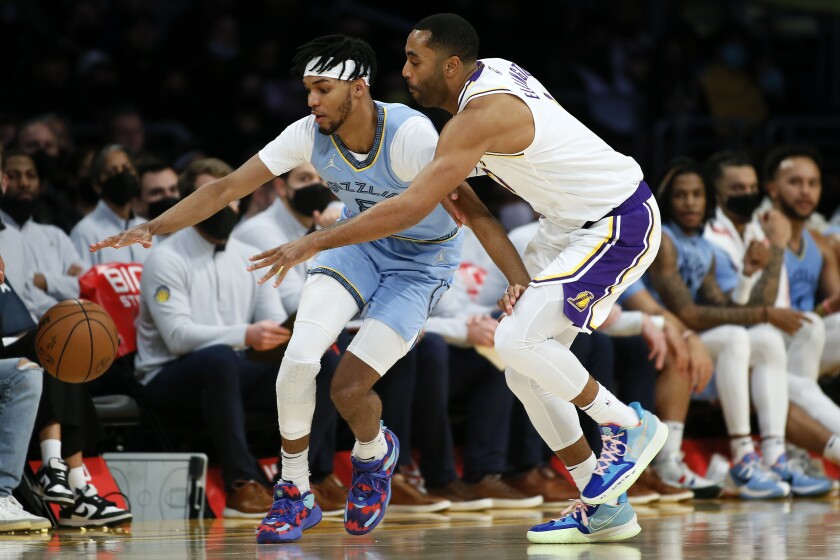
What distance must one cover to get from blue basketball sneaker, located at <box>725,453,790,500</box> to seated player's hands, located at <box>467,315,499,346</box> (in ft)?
5.42

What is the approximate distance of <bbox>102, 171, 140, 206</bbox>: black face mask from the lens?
25.0 ft

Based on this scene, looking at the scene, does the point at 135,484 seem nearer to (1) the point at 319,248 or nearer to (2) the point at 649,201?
(1) the point at 319,248

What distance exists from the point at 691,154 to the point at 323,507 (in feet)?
22.6

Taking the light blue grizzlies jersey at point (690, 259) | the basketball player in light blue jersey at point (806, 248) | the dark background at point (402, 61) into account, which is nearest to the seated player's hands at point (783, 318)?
the light blue grizzlies jersey at point (690, 259)

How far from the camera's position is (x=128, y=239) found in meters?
5.09

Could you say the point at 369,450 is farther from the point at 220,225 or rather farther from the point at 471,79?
the point at 220,225

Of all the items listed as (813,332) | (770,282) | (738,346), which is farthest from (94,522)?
(813,332)

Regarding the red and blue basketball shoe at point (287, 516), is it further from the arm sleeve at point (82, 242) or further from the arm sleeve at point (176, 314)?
the arm sleeve at point (82, 242)

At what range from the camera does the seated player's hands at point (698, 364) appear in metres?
7.55

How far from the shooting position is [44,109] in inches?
410

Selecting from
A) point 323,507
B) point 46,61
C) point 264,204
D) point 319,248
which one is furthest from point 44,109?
point 319,248

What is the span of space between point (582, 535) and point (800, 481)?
2838mm

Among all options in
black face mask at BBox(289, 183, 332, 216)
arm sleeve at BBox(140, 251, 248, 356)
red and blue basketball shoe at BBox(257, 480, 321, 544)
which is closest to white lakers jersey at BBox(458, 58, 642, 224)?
red and blue basketball shoe at BBox(257, 480, 321, 544)

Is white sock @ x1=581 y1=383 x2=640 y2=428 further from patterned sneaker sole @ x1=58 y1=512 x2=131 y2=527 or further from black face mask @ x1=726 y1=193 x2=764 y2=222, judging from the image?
black face mask @ x1=726 y1=193 x2=764 y2=222
